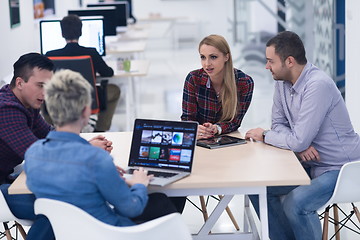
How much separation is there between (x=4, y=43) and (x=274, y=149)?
4.40 metres

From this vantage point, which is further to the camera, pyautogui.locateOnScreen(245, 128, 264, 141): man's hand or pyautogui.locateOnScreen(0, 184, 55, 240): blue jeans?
pyautogui.locateOnScreen(245, 128, 264, 141): man's hand

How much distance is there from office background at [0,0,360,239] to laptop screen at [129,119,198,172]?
59.1 inches

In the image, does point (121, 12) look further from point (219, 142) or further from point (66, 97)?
point (66, 97)

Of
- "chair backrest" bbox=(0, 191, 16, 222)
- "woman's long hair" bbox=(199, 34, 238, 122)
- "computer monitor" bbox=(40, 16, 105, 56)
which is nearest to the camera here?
"chair backrest" bbox=(0, 191, 16, 222)

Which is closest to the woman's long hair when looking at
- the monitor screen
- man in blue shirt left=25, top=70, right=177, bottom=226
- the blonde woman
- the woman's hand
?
the blonde woman

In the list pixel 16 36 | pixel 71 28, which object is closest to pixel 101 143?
pixel 71 28

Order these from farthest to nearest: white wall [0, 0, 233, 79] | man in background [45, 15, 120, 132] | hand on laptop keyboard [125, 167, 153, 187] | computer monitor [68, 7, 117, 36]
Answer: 1. computer monitor [68, 7, 117, 36]
2. white wall [0, 0, 233, 79]
3. man in background [45, 15, 120, 132]
4. hand on laptop keyboard [125, 167, 153, 187]

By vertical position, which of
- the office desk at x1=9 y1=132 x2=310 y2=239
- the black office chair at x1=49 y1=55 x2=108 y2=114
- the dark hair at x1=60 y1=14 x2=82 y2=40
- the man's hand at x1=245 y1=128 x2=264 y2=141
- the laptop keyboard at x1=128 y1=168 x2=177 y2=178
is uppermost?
the dark hair at x1=60 y1=14 x2=82 y2=40

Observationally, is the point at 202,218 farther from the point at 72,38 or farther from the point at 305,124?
the point at 72,38

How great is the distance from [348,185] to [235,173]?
602mm

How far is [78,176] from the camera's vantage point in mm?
2373

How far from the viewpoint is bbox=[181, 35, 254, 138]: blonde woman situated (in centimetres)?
386

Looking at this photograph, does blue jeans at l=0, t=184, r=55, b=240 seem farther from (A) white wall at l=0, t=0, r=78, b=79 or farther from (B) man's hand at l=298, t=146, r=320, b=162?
(A) white wall at l=0, t=0, r=78, b=79

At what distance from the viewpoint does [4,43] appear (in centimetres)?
696
